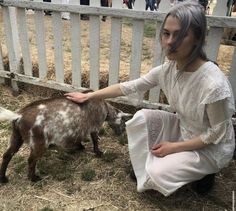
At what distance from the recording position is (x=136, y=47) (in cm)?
403

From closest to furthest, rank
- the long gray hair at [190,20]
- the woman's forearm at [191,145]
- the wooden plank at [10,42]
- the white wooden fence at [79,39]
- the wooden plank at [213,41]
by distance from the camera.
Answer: the long gray hair at [190,20] < the woman's forearm at [191,145] < the wooden plank at [213,41] < the white wooden fence at [79,39] < the wooden plank at [10,42]

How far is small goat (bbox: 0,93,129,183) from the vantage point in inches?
120

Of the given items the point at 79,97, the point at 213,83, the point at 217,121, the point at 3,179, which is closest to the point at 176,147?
the point at 217,121

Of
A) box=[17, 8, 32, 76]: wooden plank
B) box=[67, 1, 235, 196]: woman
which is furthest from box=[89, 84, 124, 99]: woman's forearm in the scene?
box=[17, 8, 32, 76]: wooden plank

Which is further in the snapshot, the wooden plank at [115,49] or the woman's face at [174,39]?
the wooden plank at [115,49]

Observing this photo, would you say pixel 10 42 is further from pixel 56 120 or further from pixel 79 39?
pixel 56 120

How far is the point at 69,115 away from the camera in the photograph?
3.23m

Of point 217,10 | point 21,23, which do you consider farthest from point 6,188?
point 217,10

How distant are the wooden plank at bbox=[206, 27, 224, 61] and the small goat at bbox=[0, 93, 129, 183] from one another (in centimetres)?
126

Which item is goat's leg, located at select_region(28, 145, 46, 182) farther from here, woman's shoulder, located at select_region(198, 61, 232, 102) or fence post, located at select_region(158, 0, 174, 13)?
fence post, located at select_region(158, 0, 174, 13)

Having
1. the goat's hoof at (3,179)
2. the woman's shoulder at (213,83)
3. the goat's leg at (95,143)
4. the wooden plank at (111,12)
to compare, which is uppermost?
the wooden plank at (111,12)

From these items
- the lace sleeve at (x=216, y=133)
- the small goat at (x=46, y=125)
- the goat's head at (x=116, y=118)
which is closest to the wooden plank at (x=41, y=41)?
the goat's head at (x=116, y=118)

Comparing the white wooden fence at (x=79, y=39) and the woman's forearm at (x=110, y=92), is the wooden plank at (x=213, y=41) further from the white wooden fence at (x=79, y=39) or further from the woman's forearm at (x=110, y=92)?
the woman's forearm at (x=110, y=92)

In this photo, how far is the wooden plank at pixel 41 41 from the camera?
4.41 metres
